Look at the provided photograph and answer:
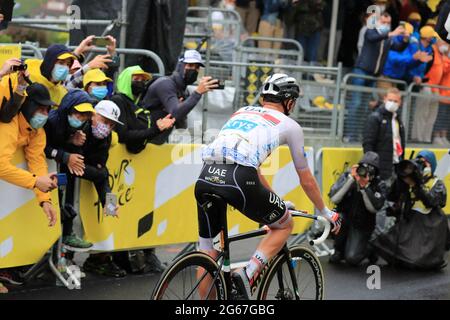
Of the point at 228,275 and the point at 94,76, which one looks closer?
the point at 228,275

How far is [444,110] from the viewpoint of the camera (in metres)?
15.4

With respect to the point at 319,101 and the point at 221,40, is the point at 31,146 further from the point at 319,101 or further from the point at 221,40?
the point at 221,40

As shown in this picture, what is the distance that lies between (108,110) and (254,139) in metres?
2.14

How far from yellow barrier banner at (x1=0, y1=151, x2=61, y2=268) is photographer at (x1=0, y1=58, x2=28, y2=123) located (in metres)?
0.44

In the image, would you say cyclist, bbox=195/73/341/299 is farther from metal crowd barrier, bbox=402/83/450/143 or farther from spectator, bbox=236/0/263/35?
spectator, bbox=236/0/263/35

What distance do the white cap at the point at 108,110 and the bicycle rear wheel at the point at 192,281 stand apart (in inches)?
92.8

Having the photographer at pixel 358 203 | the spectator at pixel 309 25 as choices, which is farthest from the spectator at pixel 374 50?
the photographer at pixel 358 203

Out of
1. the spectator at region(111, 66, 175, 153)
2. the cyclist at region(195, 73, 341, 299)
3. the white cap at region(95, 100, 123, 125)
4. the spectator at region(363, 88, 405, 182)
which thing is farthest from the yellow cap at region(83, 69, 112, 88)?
the spectator at region(363, 88, 405, 182)

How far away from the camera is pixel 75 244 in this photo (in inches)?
323

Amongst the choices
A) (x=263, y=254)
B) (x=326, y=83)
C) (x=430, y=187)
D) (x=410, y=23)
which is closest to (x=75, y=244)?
(x=263, y=254)

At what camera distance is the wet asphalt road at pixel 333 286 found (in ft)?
26.6

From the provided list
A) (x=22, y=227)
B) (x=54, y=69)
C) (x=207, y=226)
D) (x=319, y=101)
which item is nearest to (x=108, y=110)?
(x=54, y=69)

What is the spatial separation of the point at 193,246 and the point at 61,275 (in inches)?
73.3

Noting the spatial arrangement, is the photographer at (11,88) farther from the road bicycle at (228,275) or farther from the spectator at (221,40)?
the spectator at (221,40)
